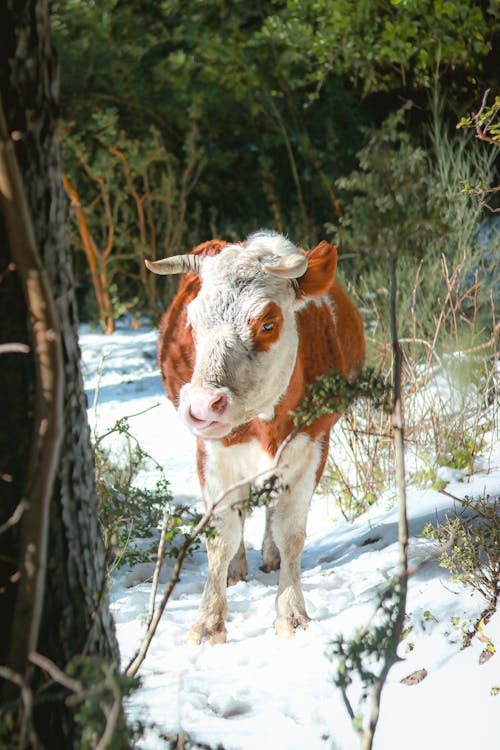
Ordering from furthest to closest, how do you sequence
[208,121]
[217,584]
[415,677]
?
1. [208,121]
2. [217,584]
3. [415,677]

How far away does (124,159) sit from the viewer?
9.27 meters

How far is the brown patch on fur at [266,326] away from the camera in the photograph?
3.12 meters

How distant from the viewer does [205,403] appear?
9.52 ft

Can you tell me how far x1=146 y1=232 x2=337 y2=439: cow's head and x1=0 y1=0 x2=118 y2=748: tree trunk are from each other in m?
0.96

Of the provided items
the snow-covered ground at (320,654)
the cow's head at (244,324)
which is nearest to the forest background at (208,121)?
the snow-covered ground at (320,654)

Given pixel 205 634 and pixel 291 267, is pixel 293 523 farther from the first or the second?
pixel 291 267

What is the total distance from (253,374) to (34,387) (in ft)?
4.13

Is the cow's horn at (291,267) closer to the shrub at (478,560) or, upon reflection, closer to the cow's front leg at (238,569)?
the shrub at (478,560)

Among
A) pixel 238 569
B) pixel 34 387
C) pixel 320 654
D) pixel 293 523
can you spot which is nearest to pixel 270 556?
pixel 238 569

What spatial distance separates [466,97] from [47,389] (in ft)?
23.7

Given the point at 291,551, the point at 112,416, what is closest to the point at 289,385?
the point at 291,551

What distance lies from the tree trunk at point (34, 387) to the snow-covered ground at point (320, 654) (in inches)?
9.7

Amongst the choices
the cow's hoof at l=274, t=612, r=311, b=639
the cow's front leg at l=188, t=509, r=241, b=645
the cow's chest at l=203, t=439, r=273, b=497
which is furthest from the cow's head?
the cow's hoof at l=274, t=612, r=311, b=639

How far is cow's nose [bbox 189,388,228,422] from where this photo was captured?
2.90 m
